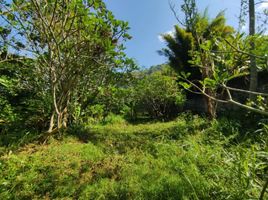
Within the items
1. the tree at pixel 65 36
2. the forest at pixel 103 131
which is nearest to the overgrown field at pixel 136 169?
the forest at pixel 103 131

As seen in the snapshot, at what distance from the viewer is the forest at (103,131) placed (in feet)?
7.55

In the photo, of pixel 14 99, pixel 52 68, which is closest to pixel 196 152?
pixel 52 68

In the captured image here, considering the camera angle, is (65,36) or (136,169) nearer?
(136,169)

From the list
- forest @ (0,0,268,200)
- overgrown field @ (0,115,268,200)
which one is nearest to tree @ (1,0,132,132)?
forest @ (0,0,268,200)

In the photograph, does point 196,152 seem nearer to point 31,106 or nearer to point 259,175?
point 259,175

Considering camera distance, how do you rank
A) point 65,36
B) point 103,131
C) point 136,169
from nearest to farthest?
1. point 136,169
2. point 65,36
3. point 103,131

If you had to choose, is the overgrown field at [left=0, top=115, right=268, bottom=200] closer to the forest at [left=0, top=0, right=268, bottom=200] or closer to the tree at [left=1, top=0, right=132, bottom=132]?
the forest at [left=0, top=0, right=268, bottom=200]

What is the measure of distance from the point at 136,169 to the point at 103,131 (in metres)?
2.43

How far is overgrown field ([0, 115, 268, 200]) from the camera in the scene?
2600 millimetres

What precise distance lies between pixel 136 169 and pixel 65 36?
2357 mm

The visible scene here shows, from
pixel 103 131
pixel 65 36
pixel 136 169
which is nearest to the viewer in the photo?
pixel 136 169

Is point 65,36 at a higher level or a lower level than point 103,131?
higher

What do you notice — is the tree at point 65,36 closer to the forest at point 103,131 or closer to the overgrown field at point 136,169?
the forest at point 103,131

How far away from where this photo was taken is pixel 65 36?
4.02 m
